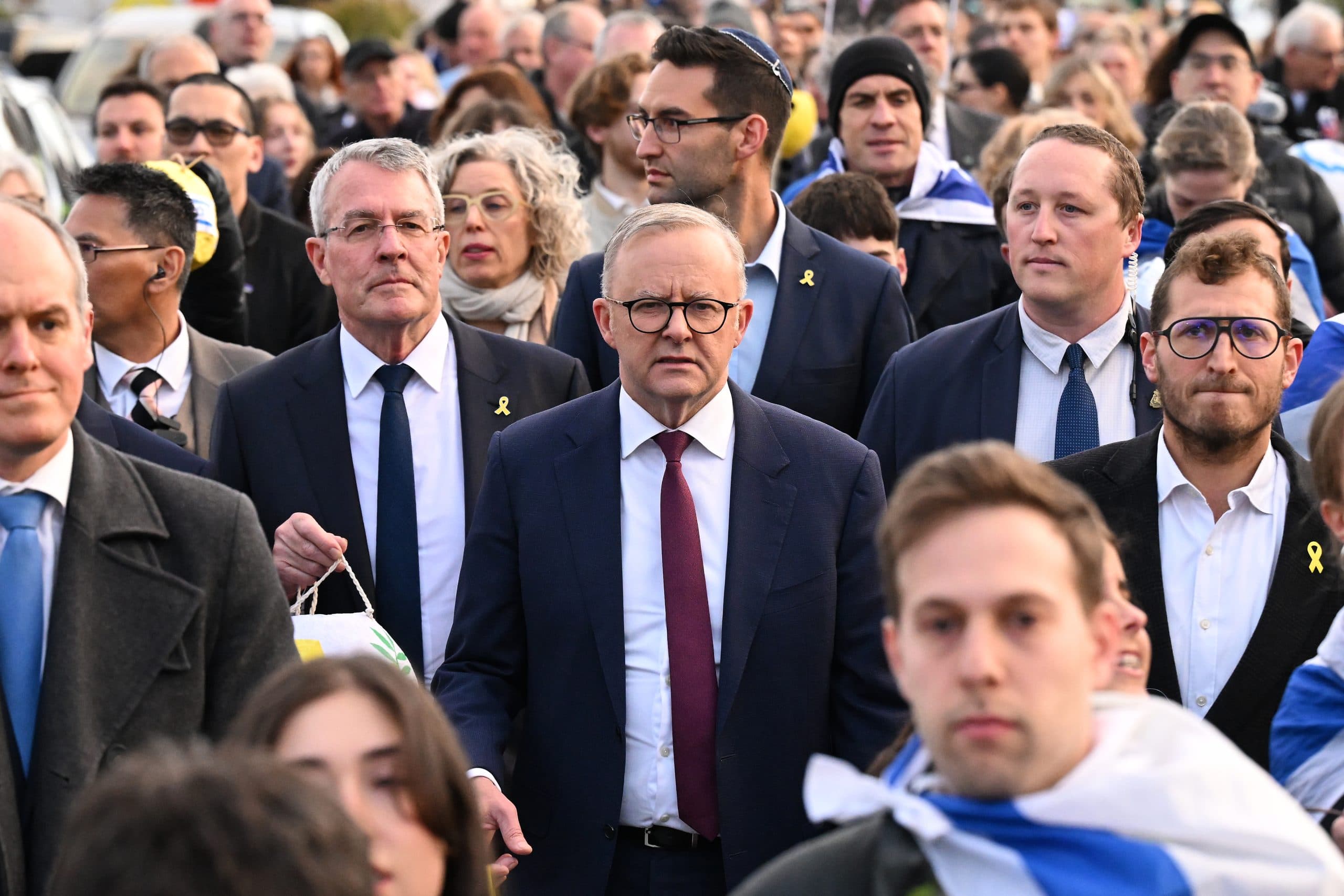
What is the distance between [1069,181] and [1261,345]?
1001 mm

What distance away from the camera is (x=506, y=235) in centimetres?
702

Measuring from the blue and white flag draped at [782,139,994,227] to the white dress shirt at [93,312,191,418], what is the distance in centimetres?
255

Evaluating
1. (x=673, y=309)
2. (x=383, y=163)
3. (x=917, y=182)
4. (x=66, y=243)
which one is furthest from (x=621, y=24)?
(x=66, y=243)

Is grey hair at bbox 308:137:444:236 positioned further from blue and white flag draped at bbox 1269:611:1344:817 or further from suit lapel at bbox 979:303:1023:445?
blue and white flag draped at bbox 1269:611:1344:817

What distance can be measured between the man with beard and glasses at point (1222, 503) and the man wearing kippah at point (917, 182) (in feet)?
7.83

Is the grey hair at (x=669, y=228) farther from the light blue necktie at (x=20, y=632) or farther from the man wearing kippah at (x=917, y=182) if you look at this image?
the man wearing kippah at (x=917, y=182)

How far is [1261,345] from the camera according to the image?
4766 mm

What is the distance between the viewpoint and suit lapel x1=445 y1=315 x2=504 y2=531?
5.38m

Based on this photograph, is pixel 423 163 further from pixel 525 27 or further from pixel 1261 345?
pixel 525 27

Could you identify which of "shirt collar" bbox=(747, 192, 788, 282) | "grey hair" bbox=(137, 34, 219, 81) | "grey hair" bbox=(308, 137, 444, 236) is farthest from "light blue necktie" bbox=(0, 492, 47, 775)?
"grey hair" bbox=(137, 34, 219, 81)

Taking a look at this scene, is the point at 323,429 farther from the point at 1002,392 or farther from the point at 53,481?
the point at 1002,392

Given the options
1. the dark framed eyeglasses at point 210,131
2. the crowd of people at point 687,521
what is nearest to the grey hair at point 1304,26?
the crowd of people at point 687,521

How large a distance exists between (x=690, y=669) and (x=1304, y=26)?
9.67 m

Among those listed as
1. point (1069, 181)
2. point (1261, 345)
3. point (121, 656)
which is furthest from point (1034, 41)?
point (121, 656)
